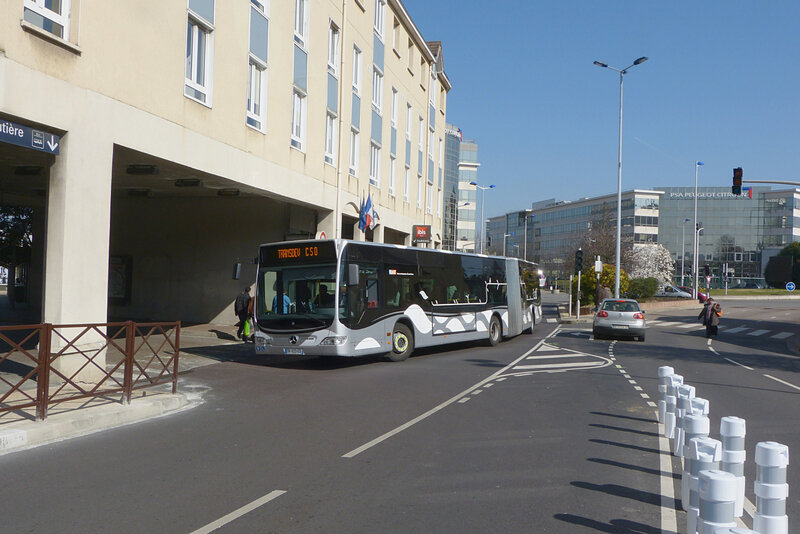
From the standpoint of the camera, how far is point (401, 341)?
58.0 ft

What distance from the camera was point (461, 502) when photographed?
5633 millimetres

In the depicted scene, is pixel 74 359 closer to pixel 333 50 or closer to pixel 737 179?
pixel 333 50

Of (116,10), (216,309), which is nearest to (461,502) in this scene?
(116,10)

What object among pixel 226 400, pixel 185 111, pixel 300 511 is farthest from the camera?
pixel 185 111

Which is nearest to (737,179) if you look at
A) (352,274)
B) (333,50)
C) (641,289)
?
(333,50)

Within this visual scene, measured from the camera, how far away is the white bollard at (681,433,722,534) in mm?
4602

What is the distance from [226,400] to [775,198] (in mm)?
129994

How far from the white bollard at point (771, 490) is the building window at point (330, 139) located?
20835 millimetres

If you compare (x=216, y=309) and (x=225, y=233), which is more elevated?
(x=225, y=233)

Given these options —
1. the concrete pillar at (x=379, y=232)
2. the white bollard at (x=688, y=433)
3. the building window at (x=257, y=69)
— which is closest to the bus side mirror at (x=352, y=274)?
the building window at (x=257, y=69)

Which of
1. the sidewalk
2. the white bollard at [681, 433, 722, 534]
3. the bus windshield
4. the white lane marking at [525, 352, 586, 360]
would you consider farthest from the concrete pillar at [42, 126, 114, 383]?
the white lane marking at [525, 352, 586, 360]

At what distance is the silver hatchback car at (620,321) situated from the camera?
2481 cm

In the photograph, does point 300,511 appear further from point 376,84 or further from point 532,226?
point 532,226

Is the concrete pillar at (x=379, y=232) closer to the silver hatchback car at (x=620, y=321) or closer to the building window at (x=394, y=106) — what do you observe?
the building window at (x=394, y=106)
